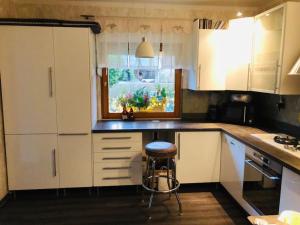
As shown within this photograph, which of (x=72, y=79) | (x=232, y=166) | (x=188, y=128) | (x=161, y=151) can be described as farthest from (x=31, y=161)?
(x=232, y=166)

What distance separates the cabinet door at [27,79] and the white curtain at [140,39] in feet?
2.46

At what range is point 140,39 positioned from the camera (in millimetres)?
3330

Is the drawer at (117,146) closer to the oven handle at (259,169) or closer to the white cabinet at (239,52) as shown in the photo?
the oven handle at (259,169)

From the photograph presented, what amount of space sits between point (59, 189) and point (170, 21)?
256cm

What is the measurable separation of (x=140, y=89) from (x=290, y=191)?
2.29 metres

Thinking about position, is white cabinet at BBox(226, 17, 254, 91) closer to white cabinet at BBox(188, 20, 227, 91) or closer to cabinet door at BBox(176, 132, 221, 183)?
white cabinet at BBox(188, 20, 227, 91)

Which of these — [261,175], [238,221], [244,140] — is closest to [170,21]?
[244,140]

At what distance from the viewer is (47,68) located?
9.07 ft

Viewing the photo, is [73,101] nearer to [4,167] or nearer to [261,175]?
[4,167]

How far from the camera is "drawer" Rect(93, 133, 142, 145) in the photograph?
2953 mm

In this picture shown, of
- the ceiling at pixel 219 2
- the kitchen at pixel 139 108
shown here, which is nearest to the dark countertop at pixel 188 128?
the kitchen at pixel 139 108

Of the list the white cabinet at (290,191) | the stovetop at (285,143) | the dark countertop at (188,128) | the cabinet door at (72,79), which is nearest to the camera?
the white cabinet at (290,191)

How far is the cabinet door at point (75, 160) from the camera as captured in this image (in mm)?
2914

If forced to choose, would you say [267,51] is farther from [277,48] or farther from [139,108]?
[139,108]
